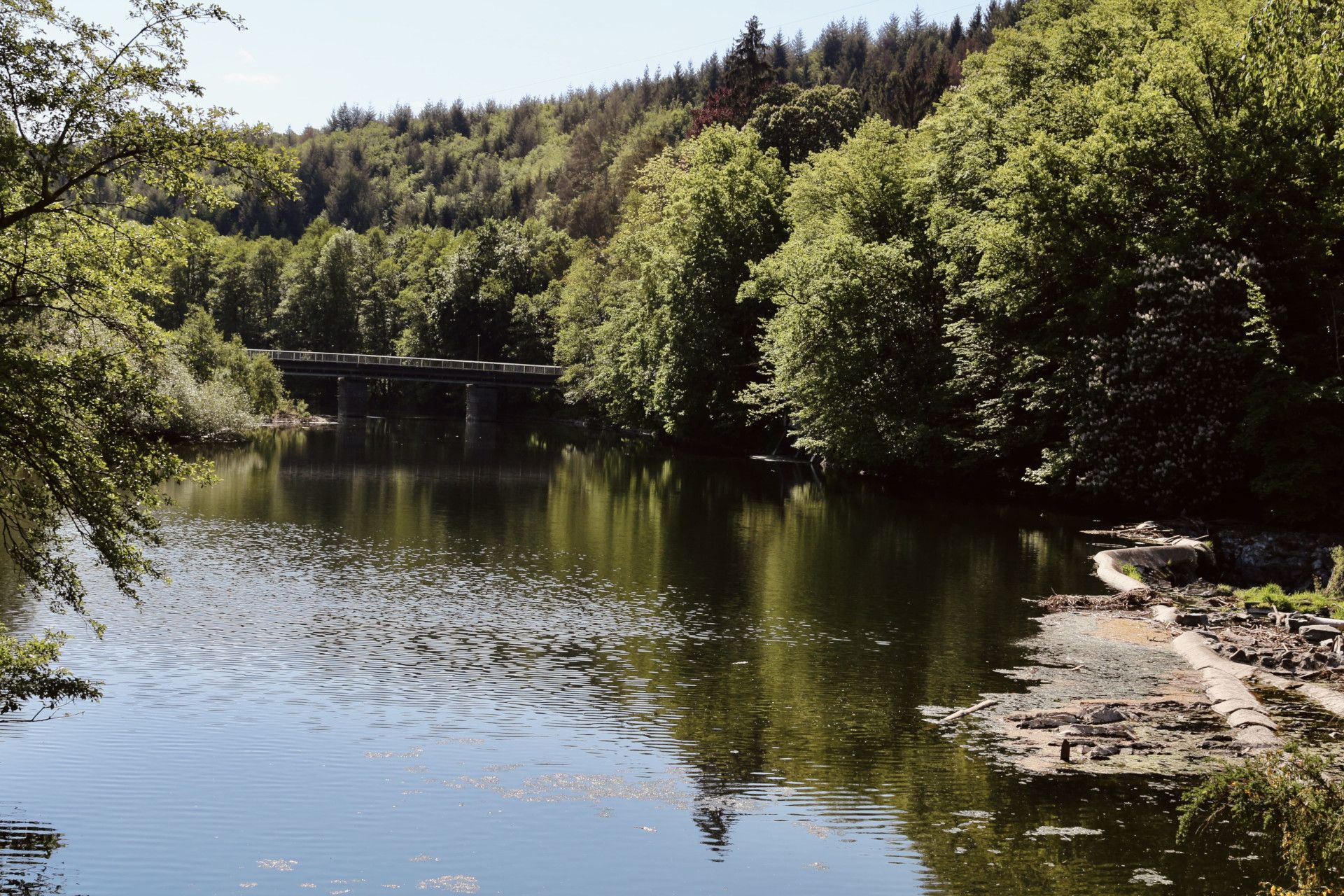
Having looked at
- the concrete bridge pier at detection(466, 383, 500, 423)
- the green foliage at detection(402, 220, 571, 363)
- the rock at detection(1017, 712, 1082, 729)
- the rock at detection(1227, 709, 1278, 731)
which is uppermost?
the green foliage at detection(402, 220, 571, 363)

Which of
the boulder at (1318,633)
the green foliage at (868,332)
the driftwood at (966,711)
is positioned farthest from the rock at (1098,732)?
the green foliage at (868,332)

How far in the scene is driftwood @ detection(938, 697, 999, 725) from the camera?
19.0 metres

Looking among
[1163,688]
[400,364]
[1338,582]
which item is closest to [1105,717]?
[1163,688]

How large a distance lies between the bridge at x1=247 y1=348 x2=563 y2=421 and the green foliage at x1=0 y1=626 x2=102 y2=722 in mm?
91528

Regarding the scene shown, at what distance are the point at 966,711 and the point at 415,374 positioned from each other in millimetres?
98165

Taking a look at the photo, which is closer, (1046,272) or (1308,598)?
(1308,598)

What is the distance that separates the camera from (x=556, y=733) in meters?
18.2

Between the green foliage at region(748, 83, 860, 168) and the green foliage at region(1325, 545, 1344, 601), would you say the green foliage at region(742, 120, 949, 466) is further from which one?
the green foliage at region(748, 83, 860, 168)

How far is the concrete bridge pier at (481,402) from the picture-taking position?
117 m

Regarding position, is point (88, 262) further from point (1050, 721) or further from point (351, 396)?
point (351, 396)

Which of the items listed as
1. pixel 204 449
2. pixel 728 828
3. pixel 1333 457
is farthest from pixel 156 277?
pixel 204 449

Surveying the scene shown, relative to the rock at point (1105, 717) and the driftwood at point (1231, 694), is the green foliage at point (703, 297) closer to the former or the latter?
the driftwood at point (1231, 694)

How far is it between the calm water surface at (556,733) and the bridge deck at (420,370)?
74947 mm

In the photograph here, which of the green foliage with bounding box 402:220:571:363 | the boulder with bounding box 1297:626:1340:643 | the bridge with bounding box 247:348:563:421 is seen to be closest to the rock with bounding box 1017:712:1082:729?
the boulder with bounding box 1297:626:1340:643
